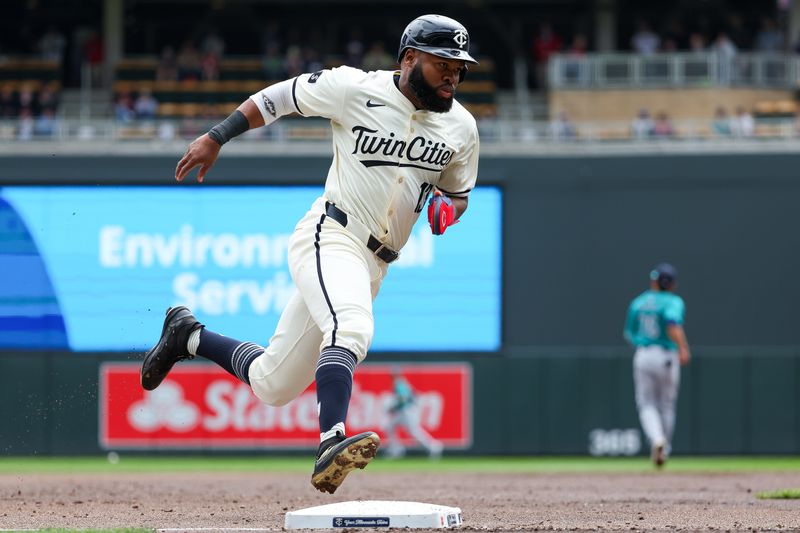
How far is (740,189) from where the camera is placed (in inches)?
763

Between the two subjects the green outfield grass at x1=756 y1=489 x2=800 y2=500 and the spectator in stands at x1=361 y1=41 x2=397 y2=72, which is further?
the spectator in stands at x1=361 y1=41 x2=397 y2=72

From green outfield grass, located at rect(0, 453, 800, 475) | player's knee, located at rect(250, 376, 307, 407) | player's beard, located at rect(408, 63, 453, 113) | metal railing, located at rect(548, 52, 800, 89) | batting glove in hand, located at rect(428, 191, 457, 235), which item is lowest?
green outfield grass, located at rect(0, 453, 800, 475)

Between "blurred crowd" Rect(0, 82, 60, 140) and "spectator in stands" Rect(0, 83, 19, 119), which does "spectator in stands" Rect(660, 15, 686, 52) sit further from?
"spectator in stands" Rect(0, 83, 19, 119)

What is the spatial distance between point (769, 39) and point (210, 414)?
1236 centimetres

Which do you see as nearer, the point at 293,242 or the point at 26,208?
the point at 293,242

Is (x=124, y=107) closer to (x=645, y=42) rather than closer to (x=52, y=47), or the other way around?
(x=52, y=47)

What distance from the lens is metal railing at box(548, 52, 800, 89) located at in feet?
72.7

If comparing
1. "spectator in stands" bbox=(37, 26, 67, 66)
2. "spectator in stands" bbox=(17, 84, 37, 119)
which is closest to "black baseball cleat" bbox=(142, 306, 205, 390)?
"spectator in stands" bbox=(17, 84, 37, 119)

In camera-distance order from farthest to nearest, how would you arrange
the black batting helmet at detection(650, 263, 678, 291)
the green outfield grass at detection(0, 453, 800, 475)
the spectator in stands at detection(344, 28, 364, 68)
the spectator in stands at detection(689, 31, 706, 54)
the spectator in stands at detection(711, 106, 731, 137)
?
the spectator in stands at detection(689, 31, 706, 54) < the spectator in stands at detection(344, 28, 364, 68) < the spectator in stands at detection(711, 106, 731, 137) < the green outfield grass at detection(0, 453, 800, 475) < the black batting helmet at detection(650, 263, 678, 291)

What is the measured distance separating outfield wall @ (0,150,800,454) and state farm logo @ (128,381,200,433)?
855 millimetres

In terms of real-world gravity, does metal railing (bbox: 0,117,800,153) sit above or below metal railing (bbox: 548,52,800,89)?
below

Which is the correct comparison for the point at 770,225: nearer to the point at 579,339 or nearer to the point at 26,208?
the point at 579,339

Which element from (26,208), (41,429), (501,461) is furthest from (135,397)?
(501,461)

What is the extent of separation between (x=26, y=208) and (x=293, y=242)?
12.6 metres
